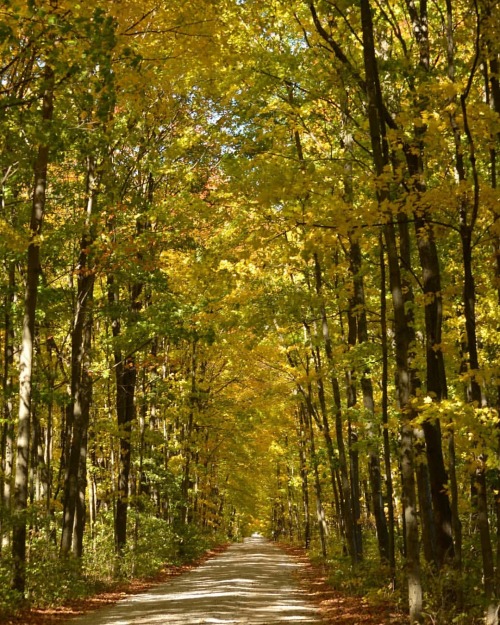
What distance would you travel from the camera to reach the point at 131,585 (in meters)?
15.4

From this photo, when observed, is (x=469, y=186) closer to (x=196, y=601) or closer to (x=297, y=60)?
(x=297, y=60)

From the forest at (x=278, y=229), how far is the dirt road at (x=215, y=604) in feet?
4.20

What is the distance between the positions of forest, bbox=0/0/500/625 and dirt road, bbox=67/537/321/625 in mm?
1280

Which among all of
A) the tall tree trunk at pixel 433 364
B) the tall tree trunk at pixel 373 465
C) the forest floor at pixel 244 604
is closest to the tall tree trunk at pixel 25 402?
the forest floor at pixel 244 604

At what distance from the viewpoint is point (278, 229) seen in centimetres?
1478

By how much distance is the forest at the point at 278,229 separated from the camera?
7.44 meters

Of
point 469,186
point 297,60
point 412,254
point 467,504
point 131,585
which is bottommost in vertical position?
point 131,585

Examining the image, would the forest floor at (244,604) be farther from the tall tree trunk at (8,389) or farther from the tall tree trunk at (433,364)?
the tall tree trunk at (8,389)

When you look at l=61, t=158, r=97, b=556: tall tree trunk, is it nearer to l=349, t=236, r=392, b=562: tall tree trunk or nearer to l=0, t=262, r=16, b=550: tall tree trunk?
l=0, t=262, r=16, b=550: tall tree trunk

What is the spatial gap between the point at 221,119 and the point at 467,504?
10.8m

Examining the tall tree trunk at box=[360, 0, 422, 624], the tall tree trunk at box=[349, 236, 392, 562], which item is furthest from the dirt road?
the tall tree trunk at box=[360, 0, 422, 624]

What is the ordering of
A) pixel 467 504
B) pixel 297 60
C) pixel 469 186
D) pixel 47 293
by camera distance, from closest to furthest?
1. pixel 469 186
2. pixel 297 60
3. pixel 47 293
4. pixel 467 504

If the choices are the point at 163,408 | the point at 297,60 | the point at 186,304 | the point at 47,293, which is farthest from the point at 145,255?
the point at 163,408

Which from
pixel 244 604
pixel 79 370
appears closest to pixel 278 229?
pixel 79 370
